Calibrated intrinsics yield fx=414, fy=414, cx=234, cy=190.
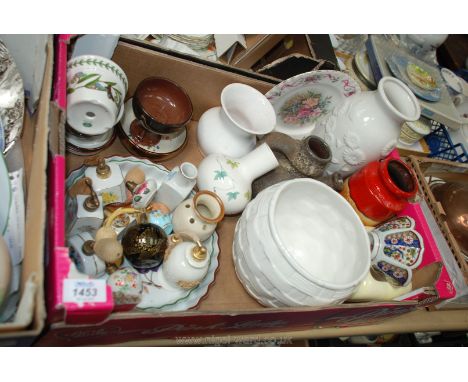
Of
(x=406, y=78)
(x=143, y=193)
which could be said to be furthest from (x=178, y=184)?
(x=406, y=78)

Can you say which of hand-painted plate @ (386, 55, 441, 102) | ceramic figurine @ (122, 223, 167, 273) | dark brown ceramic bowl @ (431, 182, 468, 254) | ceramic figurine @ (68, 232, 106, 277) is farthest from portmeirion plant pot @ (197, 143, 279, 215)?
hand-painted plate @ (386, 55, 441, 102)

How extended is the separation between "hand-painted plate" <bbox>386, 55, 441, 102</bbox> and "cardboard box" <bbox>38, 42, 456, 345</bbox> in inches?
22.0

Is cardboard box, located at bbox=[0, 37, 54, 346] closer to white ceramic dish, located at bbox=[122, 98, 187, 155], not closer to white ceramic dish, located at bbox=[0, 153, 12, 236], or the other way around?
white ceramic dish, located at bbox=[0, 153, 12, 236]

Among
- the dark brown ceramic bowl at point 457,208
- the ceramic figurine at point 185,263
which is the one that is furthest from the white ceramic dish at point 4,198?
the dark brown ceramic bowl at point 457,208

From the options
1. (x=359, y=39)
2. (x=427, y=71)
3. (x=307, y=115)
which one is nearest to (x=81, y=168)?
(x=307, y=115)

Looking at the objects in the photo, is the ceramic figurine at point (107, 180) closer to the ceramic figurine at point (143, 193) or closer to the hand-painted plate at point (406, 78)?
the ceramic figurine at point (143, 193)

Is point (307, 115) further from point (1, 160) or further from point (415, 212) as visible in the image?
point (1, 160)

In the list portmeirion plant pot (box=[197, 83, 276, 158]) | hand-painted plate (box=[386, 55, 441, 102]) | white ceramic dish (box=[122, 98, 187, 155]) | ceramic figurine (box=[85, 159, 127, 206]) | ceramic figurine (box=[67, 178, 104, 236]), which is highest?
hand-painted plate (box=[386, 55, 441, 102])

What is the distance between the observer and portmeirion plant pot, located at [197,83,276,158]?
895 mm

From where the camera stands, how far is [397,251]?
2.94 feet

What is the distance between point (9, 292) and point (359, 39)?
131 centimetres

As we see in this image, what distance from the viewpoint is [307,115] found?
103 cm

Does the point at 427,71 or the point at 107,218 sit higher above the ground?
the point at 427,71

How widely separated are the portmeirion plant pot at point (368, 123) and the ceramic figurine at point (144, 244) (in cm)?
44
